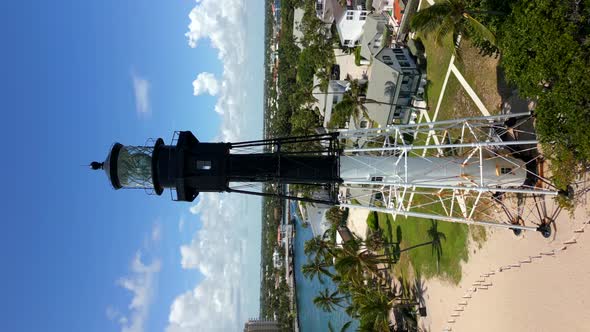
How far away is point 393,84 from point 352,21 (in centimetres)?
2160

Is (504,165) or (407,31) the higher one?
(407,31)

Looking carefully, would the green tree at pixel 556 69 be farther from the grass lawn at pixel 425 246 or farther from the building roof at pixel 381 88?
→ the building roof at pixel 381 88

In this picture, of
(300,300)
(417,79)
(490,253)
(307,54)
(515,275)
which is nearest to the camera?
(515,275)

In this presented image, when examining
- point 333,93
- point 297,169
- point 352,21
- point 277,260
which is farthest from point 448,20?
point 277,260

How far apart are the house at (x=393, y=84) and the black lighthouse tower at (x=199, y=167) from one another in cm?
2501

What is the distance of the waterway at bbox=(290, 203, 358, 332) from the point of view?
87438mm

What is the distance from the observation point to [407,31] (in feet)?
150

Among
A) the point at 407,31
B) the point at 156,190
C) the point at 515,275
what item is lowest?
the point at 515,275

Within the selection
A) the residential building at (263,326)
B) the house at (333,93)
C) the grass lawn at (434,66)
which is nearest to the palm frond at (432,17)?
the grass lawn at (434,66)

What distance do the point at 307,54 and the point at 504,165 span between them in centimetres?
A: 5755

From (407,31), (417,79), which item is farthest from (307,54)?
(417,79)

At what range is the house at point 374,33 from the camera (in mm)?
49562

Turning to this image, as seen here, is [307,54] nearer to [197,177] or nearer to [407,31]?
[407,31]

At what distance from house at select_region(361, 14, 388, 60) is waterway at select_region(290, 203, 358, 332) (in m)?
49.7
